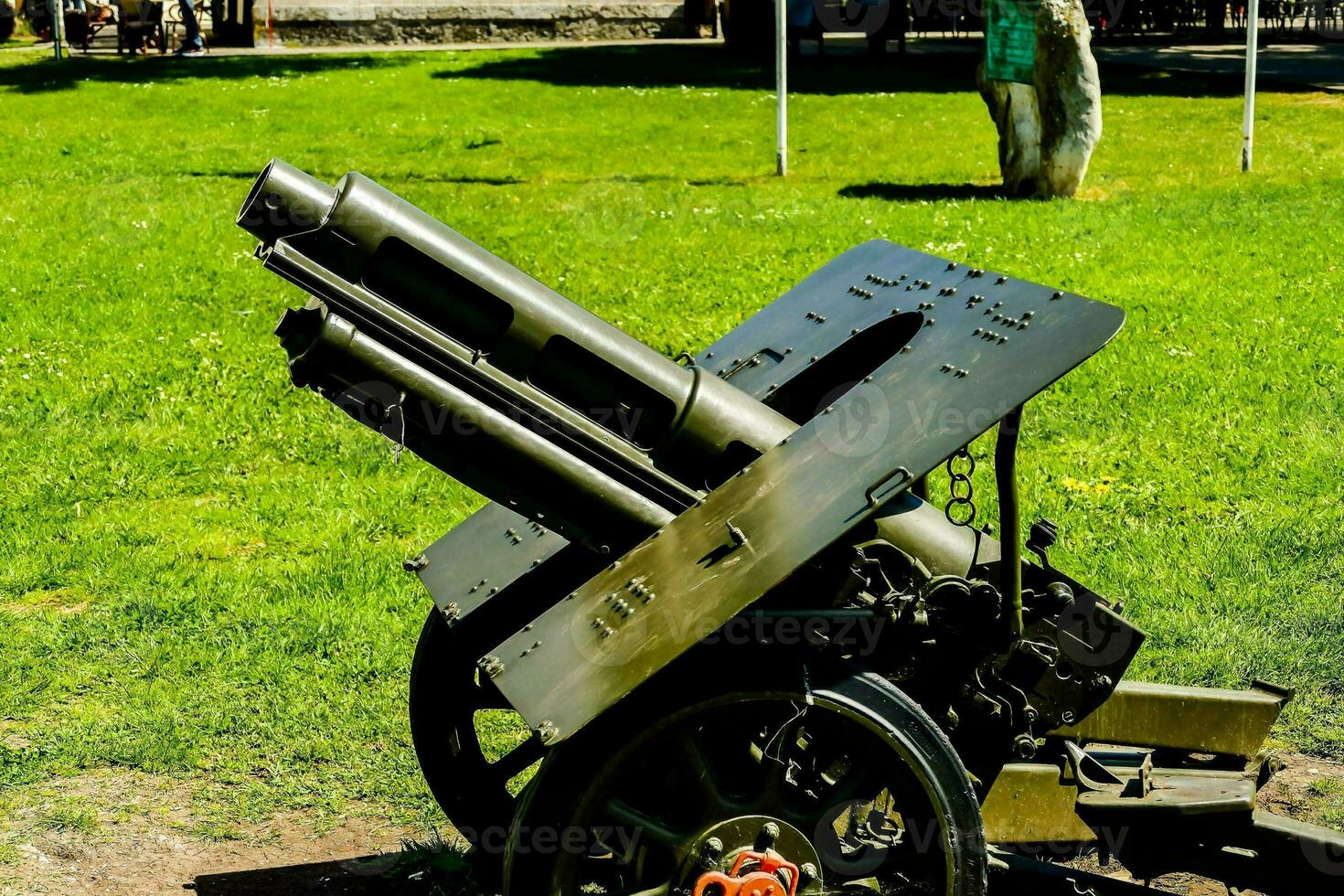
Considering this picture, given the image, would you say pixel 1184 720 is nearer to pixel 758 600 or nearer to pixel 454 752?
pixel 758 600

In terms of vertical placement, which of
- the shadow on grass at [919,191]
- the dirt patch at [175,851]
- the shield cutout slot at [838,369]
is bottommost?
the dirt patch at [175,851]

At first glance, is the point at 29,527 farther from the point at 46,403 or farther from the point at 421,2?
the point at 421,2

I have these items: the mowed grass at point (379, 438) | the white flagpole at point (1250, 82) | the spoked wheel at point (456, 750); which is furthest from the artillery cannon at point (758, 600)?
the white flagpole at point (1250, 82)

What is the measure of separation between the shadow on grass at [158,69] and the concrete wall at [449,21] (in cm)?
218

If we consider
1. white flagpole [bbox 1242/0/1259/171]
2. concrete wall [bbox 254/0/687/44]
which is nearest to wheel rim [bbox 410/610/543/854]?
white flagpole [bbox 1242/0/1259/171]

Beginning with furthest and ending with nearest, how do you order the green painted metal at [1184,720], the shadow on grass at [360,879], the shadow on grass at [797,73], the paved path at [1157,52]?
the paved path at [1157,52] < the shadow on grass at [797,73] < the shadow on grass at [360,879] < the green painted metal at [1184,720]

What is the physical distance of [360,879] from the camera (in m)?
4.80

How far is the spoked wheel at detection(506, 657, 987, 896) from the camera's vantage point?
3682 millimetres

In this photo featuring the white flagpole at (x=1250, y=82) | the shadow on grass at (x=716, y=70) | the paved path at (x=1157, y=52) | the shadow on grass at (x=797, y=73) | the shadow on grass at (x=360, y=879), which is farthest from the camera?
the paved path at (x=1157, y=52)

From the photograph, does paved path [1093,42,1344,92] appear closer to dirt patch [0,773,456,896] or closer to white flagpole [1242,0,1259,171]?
white flagpole [1242,0,1259,171]

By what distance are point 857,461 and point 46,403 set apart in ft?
22.2

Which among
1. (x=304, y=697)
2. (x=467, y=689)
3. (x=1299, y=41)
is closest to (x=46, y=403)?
(x=304, y=697)

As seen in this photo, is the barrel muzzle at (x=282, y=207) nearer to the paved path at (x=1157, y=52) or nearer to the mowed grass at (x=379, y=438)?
the mowed grass at (x=379, y=438)

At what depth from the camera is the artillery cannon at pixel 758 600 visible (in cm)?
361
